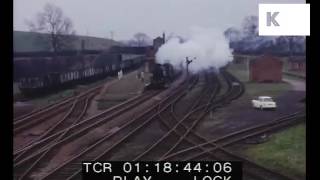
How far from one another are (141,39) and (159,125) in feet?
2.89

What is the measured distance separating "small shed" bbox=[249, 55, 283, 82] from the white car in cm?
24

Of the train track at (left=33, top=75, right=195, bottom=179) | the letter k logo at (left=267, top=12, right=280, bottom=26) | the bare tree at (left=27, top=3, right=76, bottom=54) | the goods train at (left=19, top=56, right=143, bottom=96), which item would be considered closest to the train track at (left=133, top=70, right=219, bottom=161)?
the train track at (left=33, top=75, right=195, bottom=179)

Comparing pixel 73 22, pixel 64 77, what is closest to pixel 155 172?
pixel 64 77

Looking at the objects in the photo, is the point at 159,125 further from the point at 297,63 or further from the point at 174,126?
the point at 297,63

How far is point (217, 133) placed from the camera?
16.1 feet

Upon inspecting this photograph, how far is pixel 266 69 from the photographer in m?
5.20

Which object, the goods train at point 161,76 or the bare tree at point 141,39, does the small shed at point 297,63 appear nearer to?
the goods train at point 161,76

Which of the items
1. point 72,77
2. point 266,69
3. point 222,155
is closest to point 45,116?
point 72,77

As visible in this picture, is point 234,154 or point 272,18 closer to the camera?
point 272,18

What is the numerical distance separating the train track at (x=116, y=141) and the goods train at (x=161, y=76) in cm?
14

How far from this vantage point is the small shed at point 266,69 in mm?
5148

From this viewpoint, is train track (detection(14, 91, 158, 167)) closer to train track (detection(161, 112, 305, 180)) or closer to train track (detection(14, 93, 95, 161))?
train track (detection(14, 93, 95, 161))
